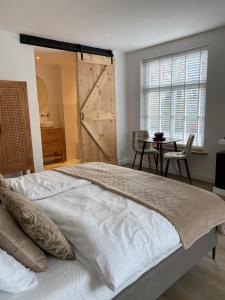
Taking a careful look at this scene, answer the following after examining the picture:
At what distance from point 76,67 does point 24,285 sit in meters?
4.11

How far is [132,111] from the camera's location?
535 centimetres

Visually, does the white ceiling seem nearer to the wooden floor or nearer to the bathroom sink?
the bathroom sink

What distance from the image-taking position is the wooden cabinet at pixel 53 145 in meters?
5.74

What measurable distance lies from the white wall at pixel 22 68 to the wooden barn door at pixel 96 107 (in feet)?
3.05

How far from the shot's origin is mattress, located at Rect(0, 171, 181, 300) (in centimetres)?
110

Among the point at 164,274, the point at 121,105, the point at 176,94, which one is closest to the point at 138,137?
the point at 121,105

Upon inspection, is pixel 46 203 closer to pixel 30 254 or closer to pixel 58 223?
pixel 58 223

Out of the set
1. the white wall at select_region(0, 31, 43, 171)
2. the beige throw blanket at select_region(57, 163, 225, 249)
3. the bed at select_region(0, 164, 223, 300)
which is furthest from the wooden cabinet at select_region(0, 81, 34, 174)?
the bed at select_region(0, 164, 223, 300)

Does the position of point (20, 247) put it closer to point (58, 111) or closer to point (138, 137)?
point (138, 137)

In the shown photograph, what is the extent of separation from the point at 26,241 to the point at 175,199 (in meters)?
1.10

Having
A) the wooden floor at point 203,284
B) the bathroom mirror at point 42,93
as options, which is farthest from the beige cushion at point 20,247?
the bathroom mirror at point 42,93

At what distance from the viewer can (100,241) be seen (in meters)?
1.24

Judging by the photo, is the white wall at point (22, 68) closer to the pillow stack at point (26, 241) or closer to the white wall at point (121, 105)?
the white wall at point (121, 105)

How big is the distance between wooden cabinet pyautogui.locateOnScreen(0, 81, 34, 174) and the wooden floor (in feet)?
9.28
